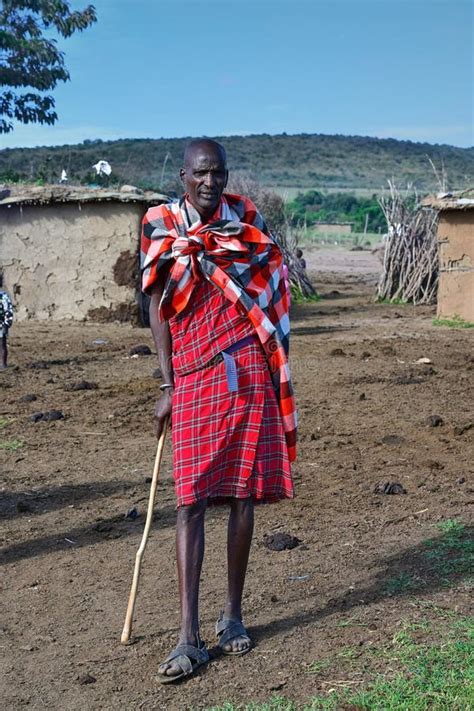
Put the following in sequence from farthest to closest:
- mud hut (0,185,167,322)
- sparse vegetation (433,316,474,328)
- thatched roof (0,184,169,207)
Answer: sparse vegetation (433,316,474,328), mud hut (0,185,167,322), thatched roof (0,184,169,207)

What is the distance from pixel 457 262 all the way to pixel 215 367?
1051 cm

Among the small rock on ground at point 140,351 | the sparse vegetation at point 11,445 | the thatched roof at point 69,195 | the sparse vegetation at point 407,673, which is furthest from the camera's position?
the thatched roof at point 69,195

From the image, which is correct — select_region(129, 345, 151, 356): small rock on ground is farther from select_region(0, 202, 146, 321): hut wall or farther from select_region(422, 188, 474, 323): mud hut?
select_region(422, 188, 474, 323): mud hut

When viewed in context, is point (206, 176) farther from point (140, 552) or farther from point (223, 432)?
point (140, 552)

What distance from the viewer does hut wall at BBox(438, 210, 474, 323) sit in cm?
1337

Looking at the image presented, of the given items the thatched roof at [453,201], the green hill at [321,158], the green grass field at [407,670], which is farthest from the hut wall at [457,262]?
the green hill at [321,158]

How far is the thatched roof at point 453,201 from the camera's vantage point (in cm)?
1295

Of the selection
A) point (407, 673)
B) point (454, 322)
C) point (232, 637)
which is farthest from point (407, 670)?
point (454, 322)

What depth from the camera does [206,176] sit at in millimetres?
3492

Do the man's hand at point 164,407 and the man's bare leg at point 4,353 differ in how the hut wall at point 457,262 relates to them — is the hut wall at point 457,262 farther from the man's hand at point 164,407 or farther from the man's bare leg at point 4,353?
the man's hand at point 164,407

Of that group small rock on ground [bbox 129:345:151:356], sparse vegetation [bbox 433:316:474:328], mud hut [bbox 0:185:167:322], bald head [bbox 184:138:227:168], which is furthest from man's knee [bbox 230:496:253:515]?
sparse vegetation [bbox 433:316:474:328]

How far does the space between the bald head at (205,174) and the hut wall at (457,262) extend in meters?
10.2

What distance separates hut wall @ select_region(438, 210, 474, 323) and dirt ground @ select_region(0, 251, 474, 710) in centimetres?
381

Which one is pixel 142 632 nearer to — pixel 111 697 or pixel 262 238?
pixel 111 697
